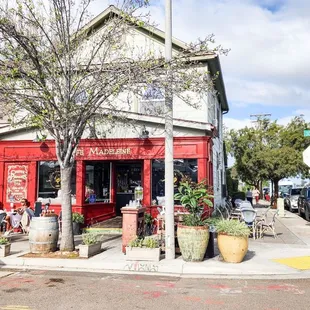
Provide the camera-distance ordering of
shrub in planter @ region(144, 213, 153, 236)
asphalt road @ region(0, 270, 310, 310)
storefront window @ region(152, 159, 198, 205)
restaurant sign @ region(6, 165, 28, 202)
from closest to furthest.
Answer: asphalt road @ region(0, 270, 310, 310) < shrub in planter @ region(144, 213, 153, 236) < storefront window @ region(152, 159, 198, 205) < restaurant sign @ region(6, 165, 28, 202)

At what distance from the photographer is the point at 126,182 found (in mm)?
14992

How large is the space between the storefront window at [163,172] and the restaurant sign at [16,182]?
16.8ft

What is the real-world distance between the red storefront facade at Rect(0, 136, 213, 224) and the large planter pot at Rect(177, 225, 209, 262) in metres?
4.43

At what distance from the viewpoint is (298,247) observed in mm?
10039

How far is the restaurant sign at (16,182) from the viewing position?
13.8 metres

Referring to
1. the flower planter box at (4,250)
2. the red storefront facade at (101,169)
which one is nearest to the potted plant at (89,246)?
the flower planter box at (4,250)

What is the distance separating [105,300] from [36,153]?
30.9ft

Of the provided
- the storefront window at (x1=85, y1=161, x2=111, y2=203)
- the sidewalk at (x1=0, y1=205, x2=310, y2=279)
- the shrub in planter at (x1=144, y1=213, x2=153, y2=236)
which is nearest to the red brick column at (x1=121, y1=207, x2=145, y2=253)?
the sidewalk at (x1=0, y1=205, x2=310, y2=279)

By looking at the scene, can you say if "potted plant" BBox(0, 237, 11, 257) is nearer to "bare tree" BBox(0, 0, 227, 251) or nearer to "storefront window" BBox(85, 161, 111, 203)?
"bare tree" BBox(0, 0, 227, 251)

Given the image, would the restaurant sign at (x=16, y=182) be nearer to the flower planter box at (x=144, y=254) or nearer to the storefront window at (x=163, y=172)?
the storefront window at (x=163, y=172)

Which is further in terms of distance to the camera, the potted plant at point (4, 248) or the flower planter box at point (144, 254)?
the potted plant at point (4, 248)

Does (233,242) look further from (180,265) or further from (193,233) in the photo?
(180,265)

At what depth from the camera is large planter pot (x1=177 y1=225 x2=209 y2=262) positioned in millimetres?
8023

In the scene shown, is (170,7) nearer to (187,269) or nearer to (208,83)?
(208,83)
